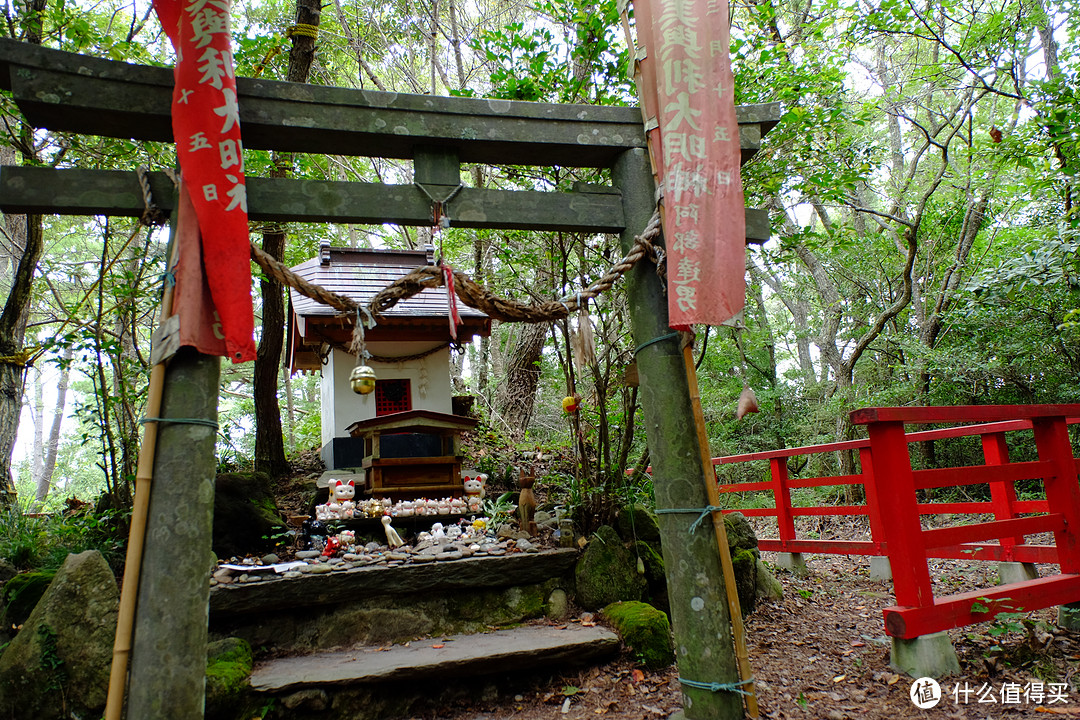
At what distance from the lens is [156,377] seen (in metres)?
3.04

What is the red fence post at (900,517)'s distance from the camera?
3.46 meters

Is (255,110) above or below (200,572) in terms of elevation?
above

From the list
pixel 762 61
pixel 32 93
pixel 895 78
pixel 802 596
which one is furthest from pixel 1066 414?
pixel 895 78

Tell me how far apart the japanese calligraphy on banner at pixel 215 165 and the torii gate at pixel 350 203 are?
0.75 feet

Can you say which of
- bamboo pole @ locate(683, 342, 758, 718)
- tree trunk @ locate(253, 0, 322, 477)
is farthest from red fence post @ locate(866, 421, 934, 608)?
tree trunk @ locate(253, 0, 322, 477)

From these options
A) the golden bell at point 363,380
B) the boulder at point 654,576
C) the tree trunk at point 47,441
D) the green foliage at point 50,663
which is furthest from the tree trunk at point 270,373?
the tree trunk at point 47,441

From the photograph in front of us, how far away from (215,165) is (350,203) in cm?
67

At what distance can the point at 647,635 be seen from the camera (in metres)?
4.42

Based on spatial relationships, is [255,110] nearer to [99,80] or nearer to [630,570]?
[99,80]

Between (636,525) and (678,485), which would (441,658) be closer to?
(678,485)

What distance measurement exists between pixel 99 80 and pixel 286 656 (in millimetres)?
3741

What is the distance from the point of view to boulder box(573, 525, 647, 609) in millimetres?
4996

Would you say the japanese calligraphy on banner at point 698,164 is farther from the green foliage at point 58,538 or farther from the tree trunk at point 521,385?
the tree trunk at point 521,385

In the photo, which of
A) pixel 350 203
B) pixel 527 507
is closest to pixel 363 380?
pixel 350 203
